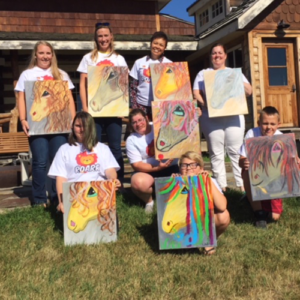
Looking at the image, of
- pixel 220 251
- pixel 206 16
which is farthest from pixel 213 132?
pixel 206 16

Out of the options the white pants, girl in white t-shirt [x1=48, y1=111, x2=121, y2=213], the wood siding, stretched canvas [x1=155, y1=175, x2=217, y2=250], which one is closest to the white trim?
the wood siding

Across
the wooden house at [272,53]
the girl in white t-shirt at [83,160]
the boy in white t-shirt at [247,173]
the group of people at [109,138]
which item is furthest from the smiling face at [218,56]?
the wooden house at [272,53]

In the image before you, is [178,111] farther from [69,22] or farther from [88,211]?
[69,22]

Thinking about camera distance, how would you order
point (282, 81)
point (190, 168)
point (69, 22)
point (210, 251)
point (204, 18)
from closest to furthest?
point (210, 251)
point (190, 168)
point (282, 81)
point (69, 22)
point (204, 18)

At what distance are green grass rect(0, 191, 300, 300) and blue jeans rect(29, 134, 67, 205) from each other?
44 cm

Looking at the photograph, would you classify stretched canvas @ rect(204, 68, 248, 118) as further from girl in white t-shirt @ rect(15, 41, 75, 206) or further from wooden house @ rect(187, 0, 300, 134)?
wooden house @ rect(187, 0, 300, 134)

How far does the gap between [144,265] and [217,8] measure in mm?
12281

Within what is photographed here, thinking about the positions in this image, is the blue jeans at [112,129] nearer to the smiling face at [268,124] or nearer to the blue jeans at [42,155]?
the blue jeans at [42,155]

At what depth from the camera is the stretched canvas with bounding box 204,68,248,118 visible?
399cm

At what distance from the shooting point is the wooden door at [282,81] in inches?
376

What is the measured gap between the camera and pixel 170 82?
13.2 feet

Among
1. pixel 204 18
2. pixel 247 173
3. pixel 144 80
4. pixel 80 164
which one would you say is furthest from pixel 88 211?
pixel 204 18

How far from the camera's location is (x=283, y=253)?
290 centimetres

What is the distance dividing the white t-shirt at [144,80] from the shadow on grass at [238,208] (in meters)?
1.26
